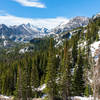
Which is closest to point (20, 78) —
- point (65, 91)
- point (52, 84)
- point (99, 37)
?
point (52, 84)

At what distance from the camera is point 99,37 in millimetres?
89625

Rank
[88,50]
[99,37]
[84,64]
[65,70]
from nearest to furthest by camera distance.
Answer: [65,70] < [84,64] < [88,50] < [99,37]

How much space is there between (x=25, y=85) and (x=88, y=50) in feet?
132

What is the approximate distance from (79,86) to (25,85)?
17171mm

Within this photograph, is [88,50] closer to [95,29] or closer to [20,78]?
[95,29]

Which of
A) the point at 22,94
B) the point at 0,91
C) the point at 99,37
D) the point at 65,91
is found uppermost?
the point at 99,37

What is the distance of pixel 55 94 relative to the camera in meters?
38.6

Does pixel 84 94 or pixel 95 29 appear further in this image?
pixel 95 29

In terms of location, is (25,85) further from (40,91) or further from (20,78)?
(40,91)

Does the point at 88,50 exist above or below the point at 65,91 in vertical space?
above

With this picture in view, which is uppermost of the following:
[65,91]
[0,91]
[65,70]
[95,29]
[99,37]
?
[95,29]

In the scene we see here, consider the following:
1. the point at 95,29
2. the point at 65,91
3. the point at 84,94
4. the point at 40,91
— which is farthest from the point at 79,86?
the point at 95,29

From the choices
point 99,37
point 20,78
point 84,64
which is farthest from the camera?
point 99,37

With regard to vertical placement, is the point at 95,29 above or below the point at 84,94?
above
